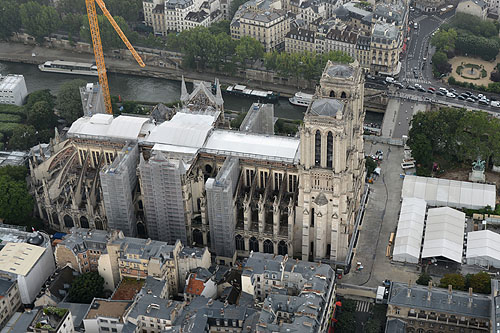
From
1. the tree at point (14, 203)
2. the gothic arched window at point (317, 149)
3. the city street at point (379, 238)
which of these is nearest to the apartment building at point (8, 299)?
the tree at point (14, 203)

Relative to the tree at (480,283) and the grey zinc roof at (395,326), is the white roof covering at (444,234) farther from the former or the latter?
the grey zinc roof at (395,326)

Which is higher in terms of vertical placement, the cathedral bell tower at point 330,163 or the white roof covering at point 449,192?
the cathedral bell tower at point 330,163

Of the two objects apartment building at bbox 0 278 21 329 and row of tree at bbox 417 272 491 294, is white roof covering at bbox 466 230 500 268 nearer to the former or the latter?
row of tree at bbox 417 272 491 294

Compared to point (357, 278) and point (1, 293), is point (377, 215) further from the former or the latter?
point (1, 293)

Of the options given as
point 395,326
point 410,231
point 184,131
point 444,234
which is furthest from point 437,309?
point 184,131

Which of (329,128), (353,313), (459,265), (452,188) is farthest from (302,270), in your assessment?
(452,188)

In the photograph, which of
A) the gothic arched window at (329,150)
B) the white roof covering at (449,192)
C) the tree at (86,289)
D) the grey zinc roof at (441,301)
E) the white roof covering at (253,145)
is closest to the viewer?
the grey zinc roof at (441,301)
